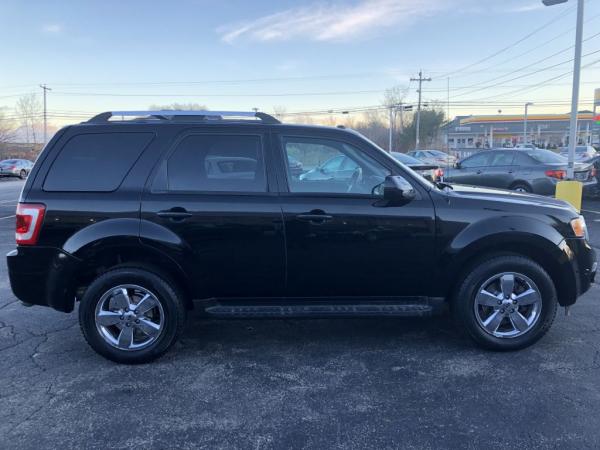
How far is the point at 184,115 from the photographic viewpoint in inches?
155

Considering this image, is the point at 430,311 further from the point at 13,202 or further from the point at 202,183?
the point at 13,202

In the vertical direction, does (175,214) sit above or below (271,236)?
above

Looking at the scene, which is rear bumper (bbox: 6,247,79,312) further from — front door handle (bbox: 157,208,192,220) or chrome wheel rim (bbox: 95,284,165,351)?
front door handle (bbox: 157,208,192,220)

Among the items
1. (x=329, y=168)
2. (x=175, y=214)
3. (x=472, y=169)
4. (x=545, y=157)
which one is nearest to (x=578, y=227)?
(x=329, y=168)

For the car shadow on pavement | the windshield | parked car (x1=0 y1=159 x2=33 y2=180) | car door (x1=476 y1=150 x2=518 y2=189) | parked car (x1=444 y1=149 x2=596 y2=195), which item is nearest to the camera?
the car shadow on pavement

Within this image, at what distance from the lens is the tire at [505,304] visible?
377cm

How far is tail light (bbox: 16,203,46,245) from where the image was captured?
142 inches

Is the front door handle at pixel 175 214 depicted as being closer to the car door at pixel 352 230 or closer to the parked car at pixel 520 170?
the car door at pixel 352 230

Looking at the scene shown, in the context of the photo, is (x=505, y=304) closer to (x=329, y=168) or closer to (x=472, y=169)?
(x=329, y=168)

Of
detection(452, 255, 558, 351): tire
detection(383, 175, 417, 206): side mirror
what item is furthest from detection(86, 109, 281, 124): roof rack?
detection(452, 255, 558, 351): tire

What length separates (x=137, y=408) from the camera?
3.09 m

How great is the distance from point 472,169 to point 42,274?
11201mm

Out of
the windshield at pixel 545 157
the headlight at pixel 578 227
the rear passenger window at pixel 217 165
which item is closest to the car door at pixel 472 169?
the windshield at pixel 545 157

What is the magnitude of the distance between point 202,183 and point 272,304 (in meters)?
1.12
